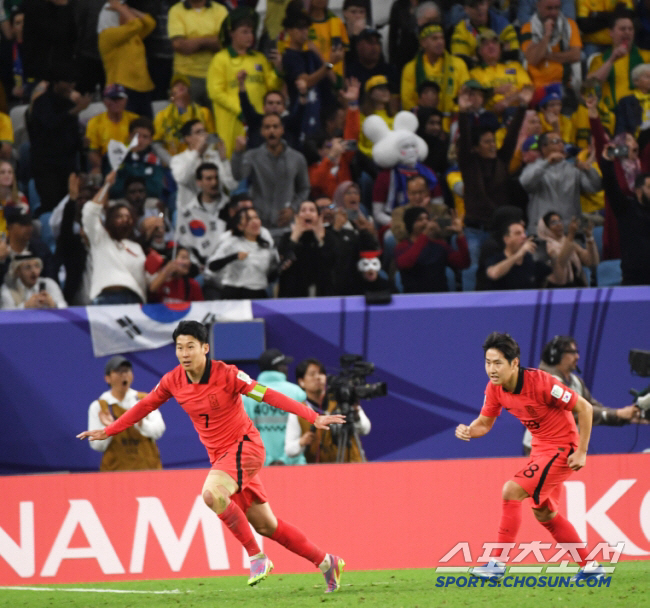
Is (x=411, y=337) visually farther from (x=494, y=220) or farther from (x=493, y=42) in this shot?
(x=493, y=42)

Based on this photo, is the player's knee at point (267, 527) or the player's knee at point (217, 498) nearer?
the player's knee at point (217, 498)

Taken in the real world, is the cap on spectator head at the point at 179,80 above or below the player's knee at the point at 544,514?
above

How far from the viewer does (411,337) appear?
1091 centimetres

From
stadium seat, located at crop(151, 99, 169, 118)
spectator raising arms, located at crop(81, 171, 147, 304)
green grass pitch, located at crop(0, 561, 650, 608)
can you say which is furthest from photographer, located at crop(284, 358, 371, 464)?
stadium seat, located at crop(151, 99, 169, 118)

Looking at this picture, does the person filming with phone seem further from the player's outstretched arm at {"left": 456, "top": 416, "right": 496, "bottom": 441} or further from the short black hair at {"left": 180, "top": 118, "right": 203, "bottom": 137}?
the player's outstretched arm at {"left": 456, "top": 416, "right": 496, "bottom": 441}

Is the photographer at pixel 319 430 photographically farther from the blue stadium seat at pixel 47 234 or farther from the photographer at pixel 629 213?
the blue stadium seat at pixel 47 234

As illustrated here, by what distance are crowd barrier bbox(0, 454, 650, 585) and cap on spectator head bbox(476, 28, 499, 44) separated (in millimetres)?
6148

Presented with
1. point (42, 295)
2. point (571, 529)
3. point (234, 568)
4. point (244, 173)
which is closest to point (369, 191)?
point (244, 173)

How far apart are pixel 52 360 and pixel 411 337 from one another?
11.7ft

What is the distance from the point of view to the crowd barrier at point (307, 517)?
832cm

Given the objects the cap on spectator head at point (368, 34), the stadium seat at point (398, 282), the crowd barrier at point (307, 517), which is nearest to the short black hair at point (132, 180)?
the stadium seat at point (398, 282)

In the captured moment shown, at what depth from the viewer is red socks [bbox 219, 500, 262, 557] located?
6.60 metres

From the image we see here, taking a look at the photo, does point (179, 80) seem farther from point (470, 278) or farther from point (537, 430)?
point (537, 430)

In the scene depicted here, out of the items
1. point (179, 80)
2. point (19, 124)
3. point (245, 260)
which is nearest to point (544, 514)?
point (245, 260)
